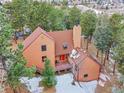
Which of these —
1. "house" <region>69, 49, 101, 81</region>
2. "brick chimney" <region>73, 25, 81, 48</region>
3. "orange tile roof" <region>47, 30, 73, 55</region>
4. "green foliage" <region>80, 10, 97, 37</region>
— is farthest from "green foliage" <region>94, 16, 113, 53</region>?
"green foliage" <region>80, 10, 97, 37</region>

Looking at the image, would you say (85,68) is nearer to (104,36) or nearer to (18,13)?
(104,36)

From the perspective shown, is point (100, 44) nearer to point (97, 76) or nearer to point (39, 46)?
point (97, 76)

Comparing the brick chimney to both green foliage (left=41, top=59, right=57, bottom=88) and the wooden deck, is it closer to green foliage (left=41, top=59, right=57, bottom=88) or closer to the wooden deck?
the wooden deck

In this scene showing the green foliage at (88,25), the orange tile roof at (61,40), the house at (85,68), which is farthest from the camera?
the green foliage at (88,25)

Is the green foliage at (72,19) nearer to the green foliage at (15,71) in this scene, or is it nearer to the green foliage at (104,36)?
the green foliage at (104,36)

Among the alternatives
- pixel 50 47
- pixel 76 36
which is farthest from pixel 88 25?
pixel 50 47

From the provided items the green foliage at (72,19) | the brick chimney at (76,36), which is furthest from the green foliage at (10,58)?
the green foliage at (72,19)
